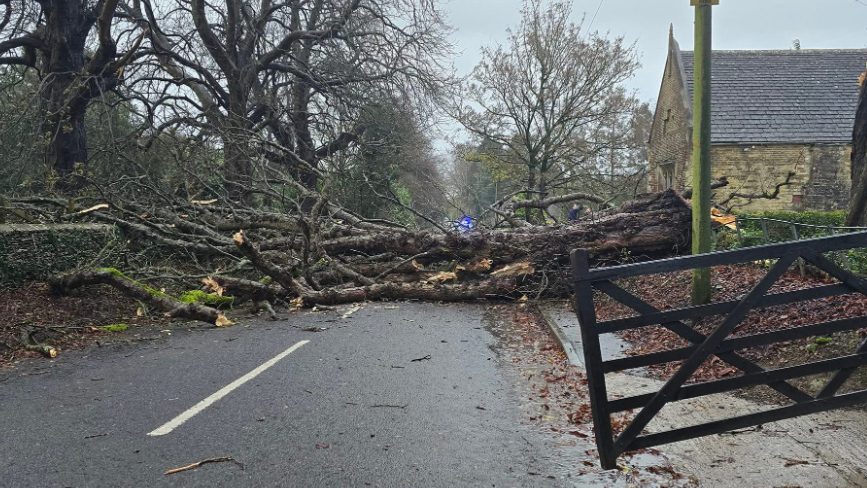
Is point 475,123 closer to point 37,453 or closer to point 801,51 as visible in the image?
point 801,51

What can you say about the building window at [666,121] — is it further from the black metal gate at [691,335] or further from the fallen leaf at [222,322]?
the black metal gate at [691,335]

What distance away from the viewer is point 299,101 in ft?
75.0

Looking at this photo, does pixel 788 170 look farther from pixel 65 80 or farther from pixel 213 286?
pixel 65 80

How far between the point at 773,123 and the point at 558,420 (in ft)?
71.8

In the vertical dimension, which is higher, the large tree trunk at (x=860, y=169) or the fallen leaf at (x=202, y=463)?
the large tree trunk at (x=860, y=169)

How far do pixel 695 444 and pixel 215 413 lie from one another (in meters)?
3.70

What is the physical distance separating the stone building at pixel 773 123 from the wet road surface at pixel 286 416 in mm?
17468

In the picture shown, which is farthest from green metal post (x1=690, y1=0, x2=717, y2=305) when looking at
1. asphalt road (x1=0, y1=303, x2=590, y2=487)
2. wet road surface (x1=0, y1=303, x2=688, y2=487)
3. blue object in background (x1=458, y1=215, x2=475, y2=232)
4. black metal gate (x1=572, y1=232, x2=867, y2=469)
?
blue object in background (x1=458, y1=215, x2=475, y2=232)

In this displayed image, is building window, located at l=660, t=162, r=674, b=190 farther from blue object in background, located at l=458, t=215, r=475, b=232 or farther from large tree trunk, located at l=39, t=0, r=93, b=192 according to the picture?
large tree trunk, located at l=39, t=0, r=93, b=192

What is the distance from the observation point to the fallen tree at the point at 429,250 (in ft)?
40.8

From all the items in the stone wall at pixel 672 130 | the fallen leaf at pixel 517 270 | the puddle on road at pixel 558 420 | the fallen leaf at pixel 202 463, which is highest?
the stone wall at pixel 672 130

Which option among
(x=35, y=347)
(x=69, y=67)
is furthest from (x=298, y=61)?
(x=35, y=347)

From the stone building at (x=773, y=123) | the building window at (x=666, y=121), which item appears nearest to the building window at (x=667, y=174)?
the stone building at (x=773, y=123)

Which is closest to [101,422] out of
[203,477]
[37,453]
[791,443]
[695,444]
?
[37,453]
